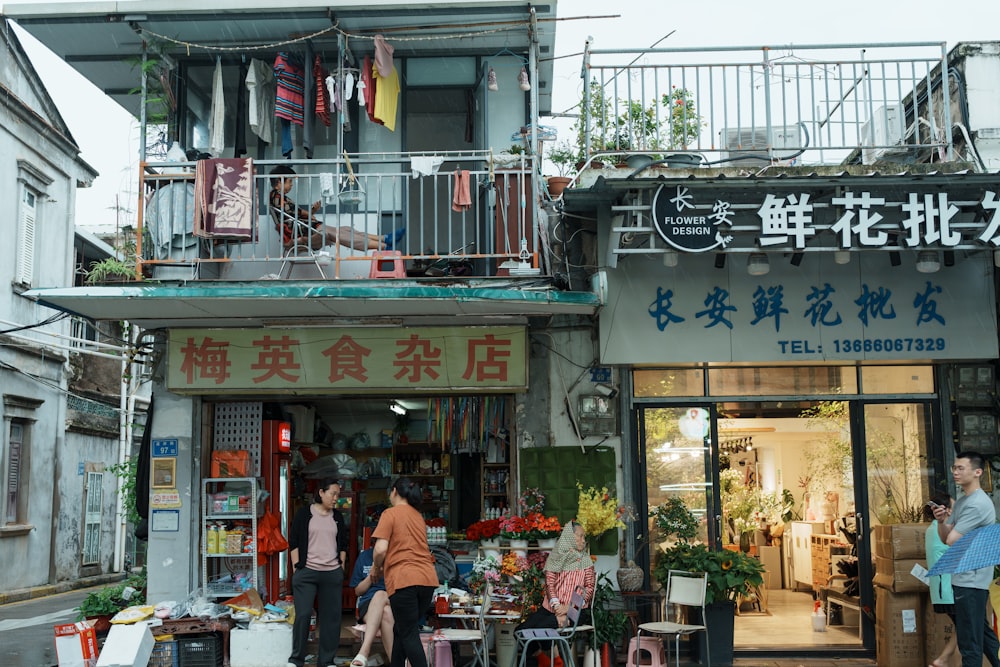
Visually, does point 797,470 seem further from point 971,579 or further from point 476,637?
point 476,637

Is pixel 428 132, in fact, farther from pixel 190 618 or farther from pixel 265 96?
pixel 190 618

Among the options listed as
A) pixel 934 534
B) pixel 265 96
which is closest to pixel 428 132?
pixel 265 96

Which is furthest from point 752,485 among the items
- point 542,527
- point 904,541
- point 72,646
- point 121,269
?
point 121,269

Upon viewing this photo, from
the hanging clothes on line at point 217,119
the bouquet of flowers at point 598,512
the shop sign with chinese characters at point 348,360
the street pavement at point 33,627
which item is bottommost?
the street pavement at point 33,627

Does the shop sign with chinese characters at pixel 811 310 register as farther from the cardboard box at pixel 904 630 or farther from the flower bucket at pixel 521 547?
the cardboard box at pixel 904 630

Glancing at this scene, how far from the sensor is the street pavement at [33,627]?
34.7 ft

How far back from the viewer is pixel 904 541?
9633 millimetres

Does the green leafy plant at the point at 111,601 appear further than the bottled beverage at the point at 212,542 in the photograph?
No

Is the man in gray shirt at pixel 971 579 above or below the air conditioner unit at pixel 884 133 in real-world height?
below

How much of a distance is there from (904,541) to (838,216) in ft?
10.7

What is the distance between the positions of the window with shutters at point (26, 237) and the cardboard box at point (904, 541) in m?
15.2

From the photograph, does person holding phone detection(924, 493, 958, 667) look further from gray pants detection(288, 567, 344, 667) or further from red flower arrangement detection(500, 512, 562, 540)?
gray pants detection(288, 567, 344, 667)

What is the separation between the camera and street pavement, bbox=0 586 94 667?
1057cm

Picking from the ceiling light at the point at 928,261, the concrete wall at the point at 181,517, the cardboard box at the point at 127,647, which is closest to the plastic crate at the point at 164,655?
the cardboard box at the point at 127,647
